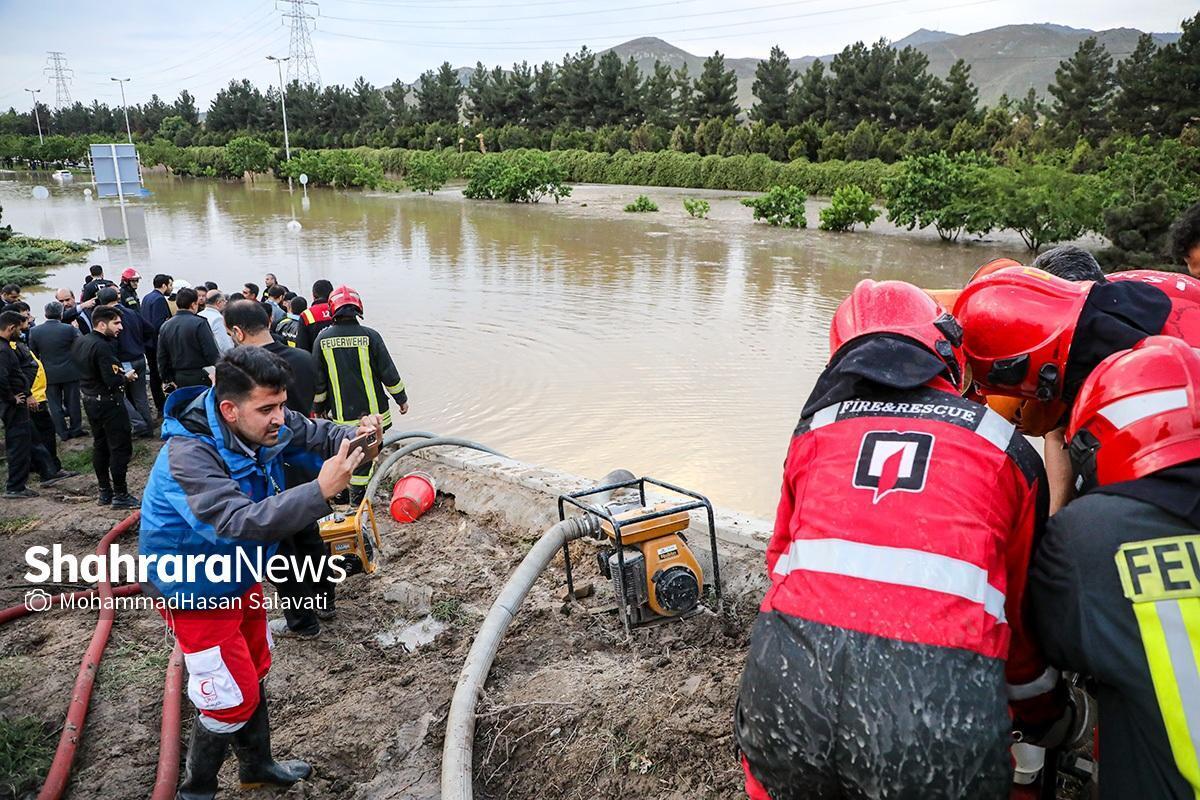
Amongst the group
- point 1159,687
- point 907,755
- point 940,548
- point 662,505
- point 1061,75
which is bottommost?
point 662,505

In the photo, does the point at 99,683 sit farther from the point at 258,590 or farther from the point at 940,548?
the point at 940,548

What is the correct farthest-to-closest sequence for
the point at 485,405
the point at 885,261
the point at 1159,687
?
1. the point at 885,261
2. the point at 485,405
3. the point at 1159,687

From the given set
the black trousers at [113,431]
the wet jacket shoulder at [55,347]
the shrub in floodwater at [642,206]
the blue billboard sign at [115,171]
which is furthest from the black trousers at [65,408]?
the shrub in floodwater at [642,206]

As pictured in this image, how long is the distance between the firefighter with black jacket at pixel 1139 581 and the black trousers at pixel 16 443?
8583 millimetres

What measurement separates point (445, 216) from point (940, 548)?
1332 inches

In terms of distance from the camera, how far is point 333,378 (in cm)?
647

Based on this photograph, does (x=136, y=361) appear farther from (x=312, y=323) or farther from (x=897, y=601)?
(x=897, y=601)

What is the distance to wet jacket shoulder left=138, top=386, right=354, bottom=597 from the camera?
2.75 meters

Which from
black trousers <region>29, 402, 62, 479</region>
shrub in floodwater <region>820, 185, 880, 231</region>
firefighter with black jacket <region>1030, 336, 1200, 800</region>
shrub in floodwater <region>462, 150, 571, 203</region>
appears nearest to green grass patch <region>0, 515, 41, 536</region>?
black trousers <region>29, 402, 62, 479</region>

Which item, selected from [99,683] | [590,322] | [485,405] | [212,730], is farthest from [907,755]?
[590,322]

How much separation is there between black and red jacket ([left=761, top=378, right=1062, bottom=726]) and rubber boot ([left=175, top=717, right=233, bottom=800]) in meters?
2.38

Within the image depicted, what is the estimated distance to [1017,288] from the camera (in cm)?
294

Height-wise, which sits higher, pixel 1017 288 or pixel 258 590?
pixel 1017 288

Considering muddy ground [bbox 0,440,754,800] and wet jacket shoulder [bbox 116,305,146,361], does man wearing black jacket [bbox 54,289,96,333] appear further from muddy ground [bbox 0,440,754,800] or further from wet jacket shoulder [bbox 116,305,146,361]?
muddy ground [bbox 0,440,754,800]
